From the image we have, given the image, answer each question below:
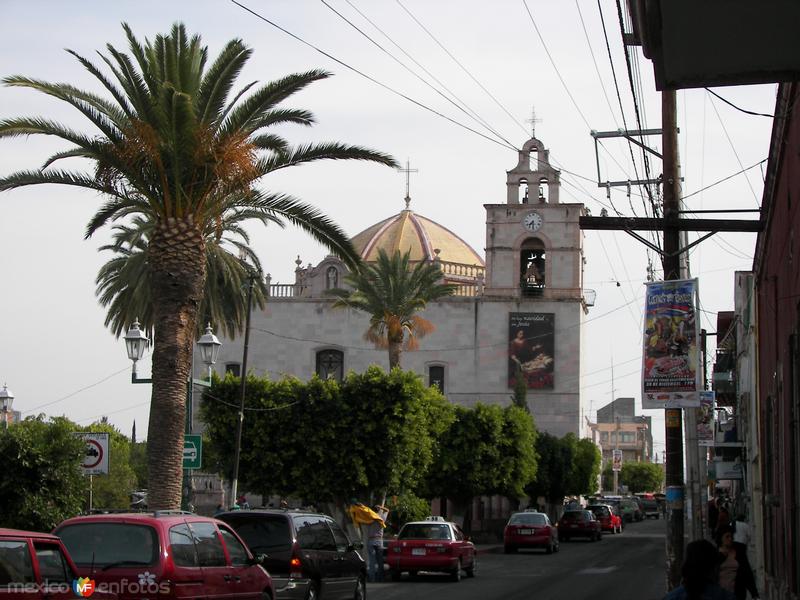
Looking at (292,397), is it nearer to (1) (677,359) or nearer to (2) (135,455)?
(1) (677,359)

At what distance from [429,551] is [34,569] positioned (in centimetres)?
1894

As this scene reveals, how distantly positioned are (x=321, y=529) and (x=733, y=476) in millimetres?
24695

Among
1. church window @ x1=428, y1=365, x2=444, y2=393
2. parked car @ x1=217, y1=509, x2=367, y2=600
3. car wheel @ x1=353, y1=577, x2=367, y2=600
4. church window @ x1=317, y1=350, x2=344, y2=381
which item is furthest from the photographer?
church window @ x1=317, y1=350, x2=344, y2=381

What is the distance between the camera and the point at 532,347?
2906 inches

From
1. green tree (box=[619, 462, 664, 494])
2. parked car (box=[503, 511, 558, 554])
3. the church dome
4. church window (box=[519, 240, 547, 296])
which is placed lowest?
parked car (box=[503, 511, 558, 554])

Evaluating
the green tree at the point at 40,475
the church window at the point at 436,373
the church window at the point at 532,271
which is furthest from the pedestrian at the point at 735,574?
the church window at the point at 436,373

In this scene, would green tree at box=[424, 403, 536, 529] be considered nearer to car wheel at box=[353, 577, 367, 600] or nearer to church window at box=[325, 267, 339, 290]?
church window at box=[325, 267, 339, 290]

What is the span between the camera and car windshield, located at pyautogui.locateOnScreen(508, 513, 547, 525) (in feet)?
140

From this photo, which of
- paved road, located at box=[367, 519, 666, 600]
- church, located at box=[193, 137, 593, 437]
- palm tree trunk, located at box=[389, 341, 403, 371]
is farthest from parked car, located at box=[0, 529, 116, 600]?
church, located at box=[193, 137, 593, 437]

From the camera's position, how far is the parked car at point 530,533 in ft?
139

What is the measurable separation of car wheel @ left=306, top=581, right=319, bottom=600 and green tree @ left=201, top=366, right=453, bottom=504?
17.6 meters

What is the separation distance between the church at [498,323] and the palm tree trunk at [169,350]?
48844 millimetres

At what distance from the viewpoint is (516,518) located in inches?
1702

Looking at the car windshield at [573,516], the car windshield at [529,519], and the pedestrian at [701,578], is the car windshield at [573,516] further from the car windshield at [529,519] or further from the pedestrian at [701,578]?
the pedestrian at [701,578]
